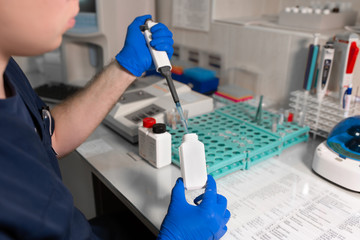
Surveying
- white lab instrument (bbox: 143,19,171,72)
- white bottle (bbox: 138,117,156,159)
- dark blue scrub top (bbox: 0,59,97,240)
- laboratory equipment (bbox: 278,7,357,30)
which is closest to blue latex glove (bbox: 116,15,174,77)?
white lab instrument (bbox: 143,19,171,72)

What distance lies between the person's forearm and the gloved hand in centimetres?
39

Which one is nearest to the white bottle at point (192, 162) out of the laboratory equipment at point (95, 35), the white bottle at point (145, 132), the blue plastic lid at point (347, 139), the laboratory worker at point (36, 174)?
the laboratory worker at point (36, 174)

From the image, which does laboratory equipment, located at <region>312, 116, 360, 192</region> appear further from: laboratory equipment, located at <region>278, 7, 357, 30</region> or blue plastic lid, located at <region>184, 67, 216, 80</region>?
blue plastic lid, located at <region>184, 67, 216, 80</region>

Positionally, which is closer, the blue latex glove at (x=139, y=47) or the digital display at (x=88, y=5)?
the blue latex glove at (x=139, y=47)

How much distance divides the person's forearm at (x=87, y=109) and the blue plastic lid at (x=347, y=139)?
0.65 meters

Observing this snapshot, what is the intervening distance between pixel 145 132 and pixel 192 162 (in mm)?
263

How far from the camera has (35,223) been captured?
0.56m

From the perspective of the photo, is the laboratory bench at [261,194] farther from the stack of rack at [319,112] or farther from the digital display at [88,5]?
the digital display at [88,5]

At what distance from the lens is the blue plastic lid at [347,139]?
0.92 meters

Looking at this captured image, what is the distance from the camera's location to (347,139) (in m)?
0.96

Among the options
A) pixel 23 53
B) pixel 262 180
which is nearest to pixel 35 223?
pixel 23 53

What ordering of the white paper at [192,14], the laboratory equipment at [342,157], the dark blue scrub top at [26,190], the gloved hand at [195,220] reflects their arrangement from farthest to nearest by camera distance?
the white paper at [192,14] < the laboratory equipment at [342,157] < the gloved hand at [195,220] < the dark blue scrub top at [26,190]

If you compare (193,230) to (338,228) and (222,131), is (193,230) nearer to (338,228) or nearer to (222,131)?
(338,228)

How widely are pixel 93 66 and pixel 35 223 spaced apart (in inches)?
52.3
